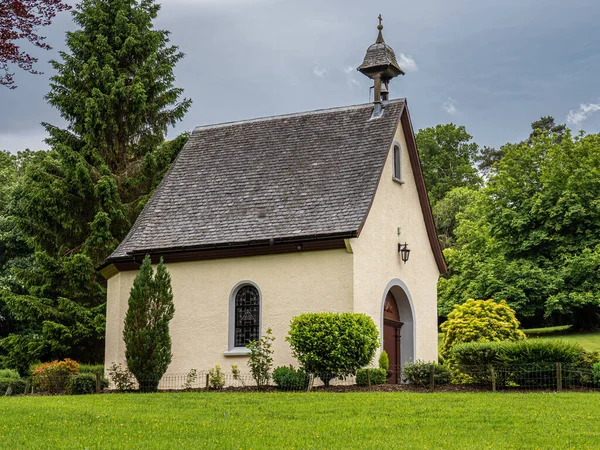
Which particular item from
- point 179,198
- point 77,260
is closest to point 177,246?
point 179,198

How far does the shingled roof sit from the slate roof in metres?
0.03

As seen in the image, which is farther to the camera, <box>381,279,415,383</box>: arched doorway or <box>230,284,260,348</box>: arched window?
<box>381,279,415,383</box>: arched doorway

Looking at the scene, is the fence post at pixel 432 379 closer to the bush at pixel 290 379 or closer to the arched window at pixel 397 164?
the bush at pixel 290 379

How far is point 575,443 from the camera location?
11.2 meters

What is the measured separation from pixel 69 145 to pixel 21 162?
2166 cm

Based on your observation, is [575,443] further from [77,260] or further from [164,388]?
[77,260]

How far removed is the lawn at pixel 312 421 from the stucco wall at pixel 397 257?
4919 mm

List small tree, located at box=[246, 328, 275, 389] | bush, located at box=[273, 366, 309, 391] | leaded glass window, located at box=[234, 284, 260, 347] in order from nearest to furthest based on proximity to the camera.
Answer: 1. bush, located at box=[273, 366, 309, 391]
2. small tree, located at box=[246, 328, 275, 389]
3. leaded glass window, located at box=[234, 284, 260, 347]

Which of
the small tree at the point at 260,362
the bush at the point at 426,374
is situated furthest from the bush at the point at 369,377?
the small tree at the point at 260,362

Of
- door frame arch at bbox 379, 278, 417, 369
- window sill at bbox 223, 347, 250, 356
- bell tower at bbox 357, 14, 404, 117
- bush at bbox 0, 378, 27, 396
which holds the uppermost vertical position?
bell tower at bbox 357, 14, 404, 117

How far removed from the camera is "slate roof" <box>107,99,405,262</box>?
2191 cm

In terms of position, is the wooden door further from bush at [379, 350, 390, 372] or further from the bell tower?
the bell tower

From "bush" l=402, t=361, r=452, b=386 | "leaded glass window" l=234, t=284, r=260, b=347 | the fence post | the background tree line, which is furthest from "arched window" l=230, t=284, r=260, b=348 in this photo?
the background tree line

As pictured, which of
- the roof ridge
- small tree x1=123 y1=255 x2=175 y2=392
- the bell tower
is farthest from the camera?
the roof ridge
